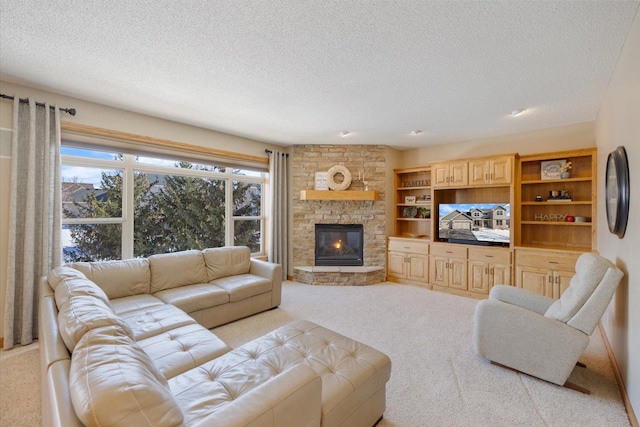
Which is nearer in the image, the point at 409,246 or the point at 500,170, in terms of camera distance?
the point at 500,170

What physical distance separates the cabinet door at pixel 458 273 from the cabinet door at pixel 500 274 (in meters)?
0.36

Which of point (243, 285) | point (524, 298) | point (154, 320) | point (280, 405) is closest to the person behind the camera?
point (280, 405)

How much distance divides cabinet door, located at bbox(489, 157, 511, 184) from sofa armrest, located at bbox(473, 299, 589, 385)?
94.7 inches

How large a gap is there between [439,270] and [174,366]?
4.00 metres

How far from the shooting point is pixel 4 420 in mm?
1729

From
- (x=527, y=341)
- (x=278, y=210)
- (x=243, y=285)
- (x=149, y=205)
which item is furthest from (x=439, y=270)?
(x=149, y=205)

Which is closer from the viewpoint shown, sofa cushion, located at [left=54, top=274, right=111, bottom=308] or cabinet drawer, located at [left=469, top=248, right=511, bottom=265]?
sofa cushion, located at [left=54, top=274, right=111, bottom=308]

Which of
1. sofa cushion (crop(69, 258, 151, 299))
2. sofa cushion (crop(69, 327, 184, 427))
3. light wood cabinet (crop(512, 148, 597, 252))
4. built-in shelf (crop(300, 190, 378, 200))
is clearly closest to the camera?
sofa cushion (crop(69, 327, 184, 427))

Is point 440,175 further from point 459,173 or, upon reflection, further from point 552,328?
point 552,328

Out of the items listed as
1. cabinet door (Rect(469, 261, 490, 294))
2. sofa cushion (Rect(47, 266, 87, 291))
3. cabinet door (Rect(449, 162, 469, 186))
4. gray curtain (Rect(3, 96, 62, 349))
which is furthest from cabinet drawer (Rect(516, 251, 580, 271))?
gray curtain (Rect(3, 96, 62, 349))

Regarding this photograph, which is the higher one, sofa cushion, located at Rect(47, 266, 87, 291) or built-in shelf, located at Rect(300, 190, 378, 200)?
built-in shelf, located at Rect(300, 190, 378, 200)

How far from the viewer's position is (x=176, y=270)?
3.21 meters

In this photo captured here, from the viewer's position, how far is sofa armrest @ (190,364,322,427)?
3.22ft

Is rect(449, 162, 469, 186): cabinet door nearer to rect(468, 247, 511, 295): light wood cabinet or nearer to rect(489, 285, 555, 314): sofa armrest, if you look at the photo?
rect(468, 247, 511, 295): light wood cabinet
